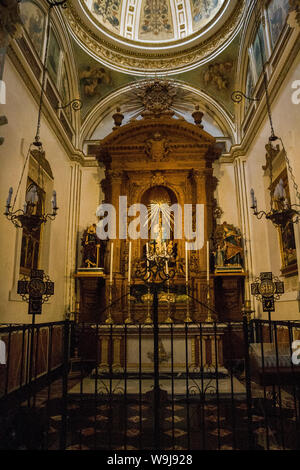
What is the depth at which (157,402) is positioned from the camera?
3.46 metres

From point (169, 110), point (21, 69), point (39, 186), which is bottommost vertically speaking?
point (39, 186)

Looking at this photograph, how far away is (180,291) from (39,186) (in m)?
4.10

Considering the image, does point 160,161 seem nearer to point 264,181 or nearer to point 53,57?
point 264,181

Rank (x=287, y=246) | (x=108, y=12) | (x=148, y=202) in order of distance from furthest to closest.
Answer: (x=108, y=12)
(x=148, y=202)
(x=287, y=246)

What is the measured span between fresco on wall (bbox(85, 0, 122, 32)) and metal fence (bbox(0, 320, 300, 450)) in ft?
28.1

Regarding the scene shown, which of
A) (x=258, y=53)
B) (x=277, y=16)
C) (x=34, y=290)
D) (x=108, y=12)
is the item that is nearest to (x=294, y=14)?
(x=277, y=16)

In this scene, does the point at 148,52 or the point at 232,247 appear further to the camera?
the point at 148,52

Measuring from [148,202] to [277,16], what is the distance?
16.4 feet

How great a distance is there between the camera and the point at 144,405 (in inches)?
184

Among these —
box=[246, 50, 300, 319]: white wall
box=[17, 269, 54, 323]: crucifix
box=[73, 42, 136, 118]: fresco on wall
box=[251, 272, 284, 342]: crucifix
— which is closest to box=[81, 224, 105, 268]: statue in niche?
box=[73, 42, 136, 118]: fresco on wall

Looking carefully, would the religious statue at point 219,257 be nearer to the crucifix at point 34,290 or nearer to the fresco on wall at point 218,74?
the fresco on wall at point 218,74

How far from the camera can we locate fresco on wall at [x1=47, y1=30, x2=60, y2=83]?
25.7 feet
